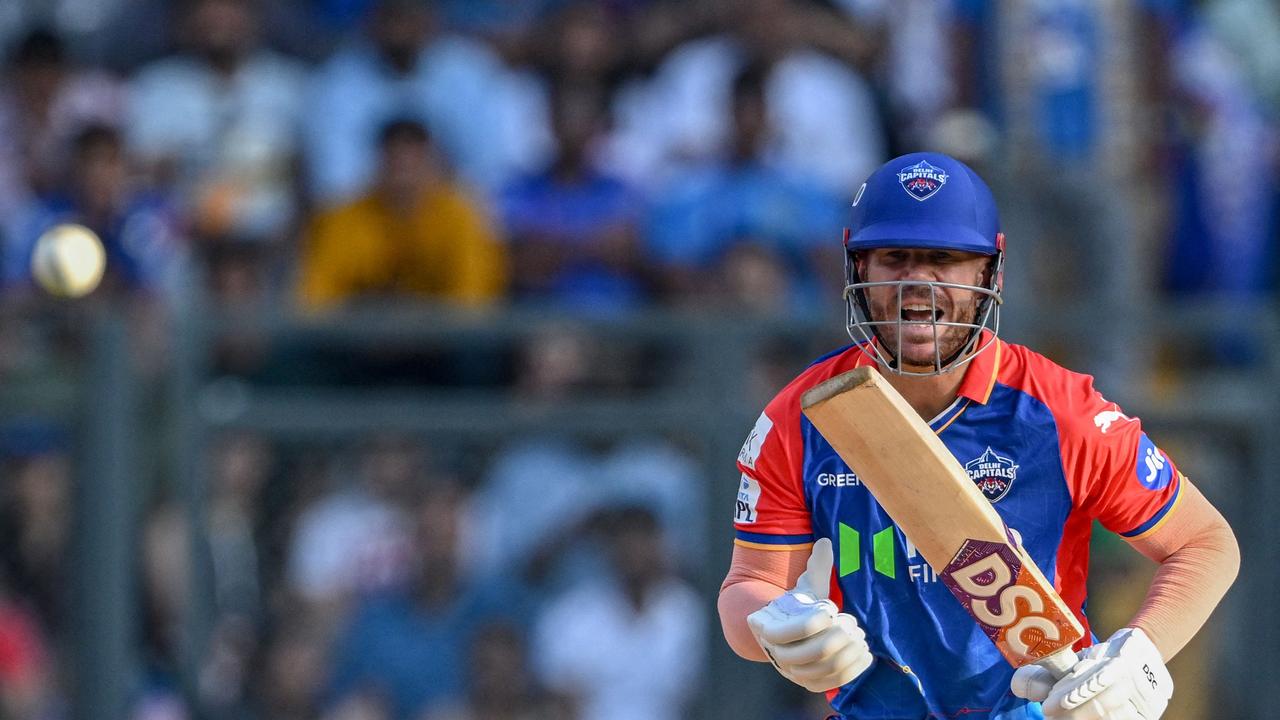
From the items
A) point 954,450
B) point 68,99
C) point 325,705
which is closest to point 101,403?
point 325,705

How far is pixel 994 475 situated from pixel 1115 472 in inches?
8.7

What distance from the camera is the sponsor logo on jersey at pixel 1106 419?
340 centimetres

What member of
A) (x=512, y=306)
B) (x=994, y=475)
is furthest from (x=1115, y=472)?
(x=512, y=306)

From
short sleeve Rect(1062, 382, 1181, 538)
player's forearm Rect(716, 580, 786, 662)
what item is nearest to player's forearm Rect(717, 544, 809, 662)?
player's forearm Rect(716, 580, 786, 662)

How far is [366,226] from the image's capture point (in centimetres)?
755

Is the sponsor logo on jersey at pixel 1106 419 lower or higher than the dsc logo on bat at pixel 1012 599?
higher

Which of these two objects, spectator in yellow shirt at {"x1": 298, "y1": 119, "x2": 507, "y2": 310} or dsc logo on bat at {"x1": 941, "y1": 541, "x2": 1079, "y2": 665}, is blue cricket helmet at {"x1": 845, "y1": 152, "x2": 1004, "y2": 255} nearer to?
dsc logo on bat at {"x1": 941, "y1": 541, "x2": 1079, "y2": 665}

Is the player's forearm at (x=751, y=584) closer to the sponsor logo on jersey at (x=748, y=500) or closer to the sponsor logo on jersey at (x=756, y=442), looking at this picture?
the sponsor logo on jersey at (x=748, y=500)

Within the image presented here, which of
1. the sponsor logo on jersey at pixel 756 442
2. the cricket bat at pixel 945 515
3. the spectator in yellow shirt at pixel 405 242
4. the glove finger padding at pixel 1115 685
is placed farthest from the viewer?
the spectator in yellow shirt at pixel 405 242

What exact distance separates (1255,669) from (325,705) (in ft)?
11.3

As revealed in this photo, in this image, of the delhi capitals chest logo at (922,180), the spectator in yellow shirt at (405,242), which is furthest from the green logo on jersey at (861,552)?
the spectator in yellow shirt at (405,242)

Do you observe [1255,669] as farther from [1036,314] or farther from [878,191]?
[878,191]

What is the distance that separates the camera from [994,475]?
3.45 m

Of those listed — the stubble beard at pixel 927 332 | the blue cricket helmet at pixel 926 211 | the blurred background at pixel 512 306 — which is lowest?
the blurred background at pixel 512 306
